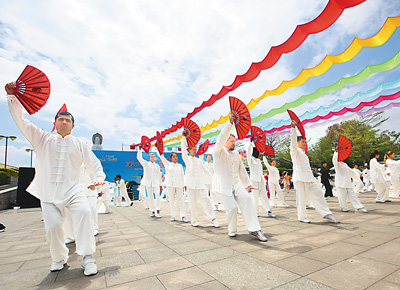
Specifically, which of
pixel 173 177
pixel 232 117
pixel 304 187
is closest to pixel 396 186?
pixel 304 187

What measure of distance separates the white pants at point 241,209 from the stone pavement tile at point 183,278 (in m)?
1.64

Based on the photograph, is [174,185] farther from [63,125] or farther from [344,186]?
[344,186]

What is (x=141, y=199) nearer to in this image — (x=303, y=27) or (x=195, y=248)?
(x=195, y=248)

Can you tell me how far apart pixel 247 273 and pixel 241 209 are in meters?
1.74

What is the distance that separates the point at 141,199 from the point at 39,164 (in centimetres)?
1431

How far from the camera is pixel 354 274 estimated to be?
232 centimetres

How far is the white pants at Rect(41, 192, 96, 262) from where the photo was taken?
2.78m

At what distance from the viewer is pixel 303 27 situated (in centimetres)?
387

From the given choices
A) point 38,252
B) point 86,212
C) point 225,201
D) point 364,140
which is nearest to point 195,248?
point 225,201

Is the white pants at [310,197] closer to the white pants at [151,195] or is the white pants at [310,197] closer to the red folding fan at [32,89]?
A: the white pants at [151,195]

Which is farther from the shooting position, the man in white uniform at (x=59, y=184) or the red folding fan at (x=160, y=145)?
the red folding fan at (x=160, y=145)

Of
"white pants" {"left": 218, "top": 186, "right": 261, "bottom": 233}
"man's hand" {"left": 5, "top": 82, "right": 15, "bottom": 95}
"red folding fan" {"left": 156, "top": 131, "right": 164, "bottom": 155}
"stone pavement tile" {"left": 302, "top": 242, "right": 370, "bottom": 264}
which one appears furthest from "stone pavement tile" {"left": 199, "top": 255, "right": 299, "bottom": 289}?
"red folding fan" {"left": 156, "top": 131, "right": 164, "bottom": 155}

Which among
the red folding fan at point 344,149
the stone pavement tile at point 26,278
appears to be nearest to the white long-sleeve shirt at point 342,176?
the red folding fan at point 344,149

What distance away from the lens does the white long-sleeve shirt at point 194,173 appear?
19.4 ft
